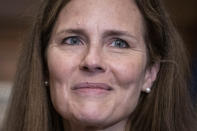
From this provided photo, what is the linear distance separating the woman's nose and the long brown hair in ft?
0.73

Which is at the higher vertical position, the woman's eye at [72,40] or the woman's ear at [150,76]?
the woman's eye at [72,40]

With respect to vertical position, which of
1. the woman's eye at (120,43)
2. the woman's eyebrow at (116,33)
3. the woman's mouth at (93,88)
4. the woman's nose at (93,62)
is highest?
the woman's eyebrow at (116,33)

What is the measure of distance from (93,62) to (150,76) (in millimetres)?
285

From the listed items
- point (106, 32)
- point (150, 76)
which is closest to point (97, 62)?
point (106, 32)

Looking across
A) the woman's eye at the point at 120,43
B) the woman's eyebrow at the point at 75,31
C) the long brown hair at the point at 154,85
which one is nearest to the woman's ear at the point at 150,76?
the long brown hair at the point at 154,85

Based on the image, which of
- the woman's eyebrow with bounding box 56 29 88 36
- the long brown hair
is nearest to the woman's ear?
the long brown hair

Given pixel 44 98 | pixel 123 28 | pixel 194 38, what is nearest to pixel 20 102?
pixel 44 98

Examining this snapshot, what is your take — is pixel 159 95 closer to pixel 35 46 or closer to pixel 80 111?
pixel 80 111

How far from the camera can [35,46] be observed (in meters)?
1.47

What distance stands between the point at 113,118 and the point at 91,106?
0.09 metres

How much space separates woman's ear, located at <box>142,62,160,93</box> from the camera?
1.40 metres

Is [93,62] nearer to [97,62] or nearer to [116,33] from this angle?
[97,62]

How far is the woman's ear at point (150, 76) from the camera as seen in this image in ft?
4.60

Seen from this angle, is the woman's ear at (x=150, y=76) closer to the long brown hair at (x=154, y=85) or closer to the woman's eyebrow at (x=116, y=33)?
the long brown hair at (x=154, y=85)
